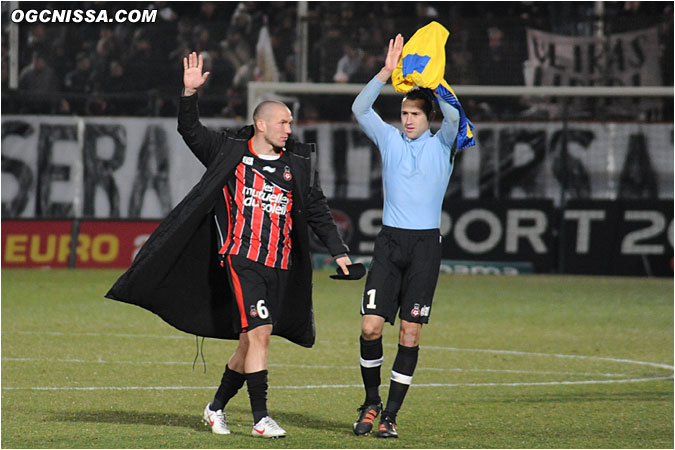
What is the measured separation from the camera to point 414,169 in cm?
715

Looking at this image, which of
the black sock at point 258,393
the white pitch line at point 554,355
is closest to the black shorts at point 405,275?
the black sock at point 258,393

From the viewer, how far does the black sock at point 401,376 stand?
7.07 metres

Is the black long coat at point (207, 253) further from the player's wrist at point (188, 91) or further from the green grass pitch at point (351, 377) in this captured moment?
the green grass pitch at point (351, 377)

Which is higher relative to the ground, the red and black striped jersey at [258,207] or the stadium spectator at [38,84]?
the stadium spectator at [38,84]

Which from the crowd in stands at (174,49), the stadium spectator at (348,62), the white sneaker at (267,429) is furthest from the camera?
the crowd in stands at (174,49)

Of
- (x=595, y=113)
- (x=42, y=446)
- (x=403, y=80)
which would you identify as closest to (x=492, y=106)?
(x=595, y=113)

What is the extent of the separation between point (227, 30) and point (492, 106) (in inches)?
186

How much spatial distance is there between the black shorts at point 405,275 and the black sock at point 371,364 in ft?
0.75

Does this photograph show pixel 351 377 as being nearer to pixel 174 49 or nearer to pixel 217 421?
pixel 217 421

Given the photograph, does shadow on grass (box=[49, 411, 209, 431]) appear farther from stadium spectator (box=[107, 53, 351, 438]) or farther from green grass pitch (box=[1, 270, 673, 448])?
stadium spectator (box=[107, 53, 351, 438])

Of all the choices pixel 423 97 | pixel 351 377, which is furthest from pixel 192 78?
pixel 351 377

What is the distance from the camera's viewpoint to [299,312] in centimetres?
738

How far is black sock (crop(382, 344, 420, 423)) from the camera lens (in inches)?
278

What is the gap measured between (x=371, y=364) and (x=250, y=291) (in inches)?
35.3
